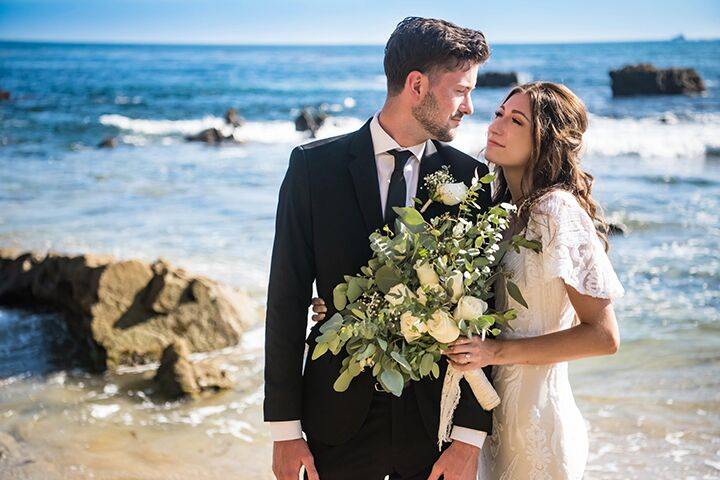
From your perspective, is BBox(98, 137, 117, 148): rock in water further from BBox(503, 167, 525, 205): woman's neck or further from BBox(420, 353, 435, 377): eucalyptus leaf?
BBox(420, 353, 435, 377): eucalyptus leaf

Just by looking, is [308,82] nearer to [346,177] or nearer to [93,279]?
[93,279]

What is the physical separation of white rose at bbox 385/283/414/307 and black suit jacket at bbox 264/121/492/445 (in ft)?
1.39

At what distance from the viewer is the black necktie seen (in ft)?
9.66

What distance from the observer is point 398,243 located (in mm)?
2543

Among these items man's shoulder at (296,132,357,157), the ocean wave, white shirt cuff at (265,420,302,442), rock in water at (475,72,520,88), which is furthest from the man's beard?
rock in water at (475,72,520,88)

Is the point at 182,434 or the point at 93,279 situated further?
the point at 93,279

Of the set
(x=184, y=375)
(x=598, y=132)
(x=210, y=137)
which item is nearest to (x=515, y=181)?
(x=184, y=375)

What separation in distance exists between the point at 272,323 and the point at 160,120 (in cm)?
2911

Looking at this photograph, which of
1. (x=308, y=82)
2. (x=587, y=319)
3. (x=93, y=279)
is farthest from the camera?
(x=308, y=82)

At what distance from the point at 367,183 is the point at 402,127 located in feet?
0.78

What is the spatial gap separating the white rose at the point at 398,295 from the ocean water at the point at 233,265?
294 centimetres

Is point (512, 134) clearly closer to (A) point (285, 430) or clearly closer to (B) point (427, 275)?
(B) point (427, 275)

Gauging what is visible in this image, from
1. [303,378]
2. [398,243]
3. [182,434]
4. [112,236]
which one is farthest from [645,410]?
[112,236]

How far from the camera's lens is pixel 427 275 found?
2.49 m
